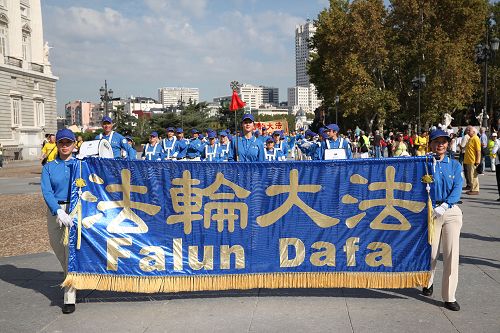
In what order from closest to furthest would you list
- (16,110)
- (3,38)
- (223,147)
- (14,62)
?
(223,147) → (3,38) → (16,110) → (14,62)

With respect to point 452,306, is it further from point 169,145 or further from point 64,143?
point 169,145

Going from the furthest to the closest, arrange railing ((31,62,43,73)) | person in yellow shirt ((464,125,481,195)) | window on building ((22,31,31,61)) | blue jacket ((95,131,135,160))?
railing ((31,62,43,73))
window on building ((22,31,31,61))
person in yellow shirt ((464,125,481,195))
blue jacket ((95,131,135,160))

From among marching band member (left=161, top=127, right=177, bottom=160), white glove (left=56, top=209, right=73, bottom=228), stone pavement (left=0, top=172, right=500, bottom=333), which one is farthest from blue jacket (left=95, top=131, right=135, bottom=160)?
marching band member (left=161, top=127, right=177, bottom=160)

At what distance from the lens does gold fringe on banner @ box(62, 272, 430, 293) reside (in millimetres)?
5023

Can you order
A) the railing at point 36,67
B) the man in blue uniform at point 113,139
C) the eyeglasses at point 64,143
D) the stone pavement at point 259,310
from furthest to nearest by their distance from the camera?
the railing at point 36,67, the man in blue uniform at point 113,139, the eyeglasses at point 64,143, the stone pavement at point 259,310

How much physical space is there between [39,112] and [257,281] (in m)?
50.9

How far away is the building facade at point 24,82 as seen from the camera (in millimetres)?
44062

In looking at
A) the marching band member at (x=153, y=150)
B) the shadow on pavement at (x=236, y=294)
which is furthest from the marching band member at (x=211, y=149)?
the shadow on pavement at (x=236, y=294)

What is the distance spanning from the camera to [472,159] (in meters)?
12.6

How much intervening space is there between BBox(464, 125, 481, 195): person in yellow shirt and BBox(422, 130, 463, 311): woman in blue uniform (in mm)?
8332

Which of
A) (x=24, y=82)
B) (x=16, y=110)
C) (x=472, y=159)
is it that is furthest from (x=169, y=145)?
(x=24, y=82)

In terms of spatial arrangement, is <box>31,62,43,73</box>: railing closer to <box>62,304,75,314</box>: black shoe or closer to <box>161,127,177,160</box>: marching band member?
<box>161,127,177,160</box>: marching band member

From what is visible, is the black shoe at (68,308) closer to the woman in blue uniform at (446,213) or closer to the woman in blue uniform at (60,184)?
the woman in blue uniform at (60,184)

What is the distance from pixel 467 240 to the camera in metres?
7.63
